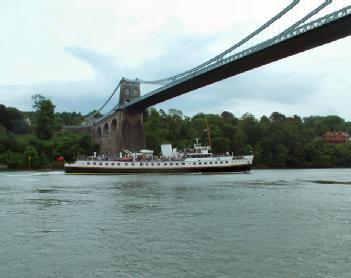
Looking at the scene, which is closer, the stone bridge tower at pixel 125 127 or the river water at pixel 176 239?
the river water at pixel 176 239

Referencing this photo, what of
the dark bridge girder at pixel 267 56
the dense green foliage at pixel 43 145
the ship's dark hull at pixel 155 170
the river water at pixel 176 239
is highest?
the dark bridge girder at pixel 267 56

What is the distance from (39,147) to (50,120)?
7415mm

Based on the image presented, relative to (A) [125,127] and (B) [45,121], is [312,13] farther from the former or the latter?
(B) [45,121]

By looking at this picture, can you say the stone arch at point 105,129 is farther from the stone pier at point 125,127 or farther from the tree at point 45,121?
the tree at point 45,121

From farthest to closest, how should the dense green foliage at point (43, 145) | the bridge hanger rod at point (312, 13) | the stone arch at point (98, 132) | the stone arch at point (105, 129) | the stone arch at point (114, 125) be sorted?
the stone arch at point (98, 132), the stone arch at point (105, 129), the dense green foliage at point (43, 145), the stone arch at point (114, 125), the bridge hanger rod at point (312, 13)

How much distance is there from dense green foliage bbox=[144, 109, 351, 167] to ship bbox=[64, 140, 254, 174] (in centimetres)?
2258

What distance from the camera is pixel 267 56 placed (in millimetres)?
41750

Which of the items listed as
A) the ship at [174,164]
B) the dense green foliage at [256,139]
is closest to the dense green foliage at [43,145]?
the dense green foliage at [256,139]

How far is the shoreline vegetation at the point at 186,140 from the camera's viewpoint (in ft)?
254

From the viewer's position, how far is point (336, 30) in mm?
32906

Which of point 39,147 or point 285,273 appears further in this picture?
point 39,147

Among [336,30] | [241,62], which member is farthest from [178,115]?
[336,30]

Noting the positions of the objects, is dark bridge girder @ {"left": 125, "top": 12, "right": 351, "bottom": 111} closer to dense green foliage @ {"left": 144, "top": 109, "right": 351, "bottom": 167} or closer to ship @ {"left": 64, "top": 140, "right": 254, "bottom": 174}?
ship @ {"left": 64, "top": 140, "right": 254, "bottom": 174}

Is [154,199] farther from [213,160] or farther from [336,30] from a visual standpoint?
[213,160]
